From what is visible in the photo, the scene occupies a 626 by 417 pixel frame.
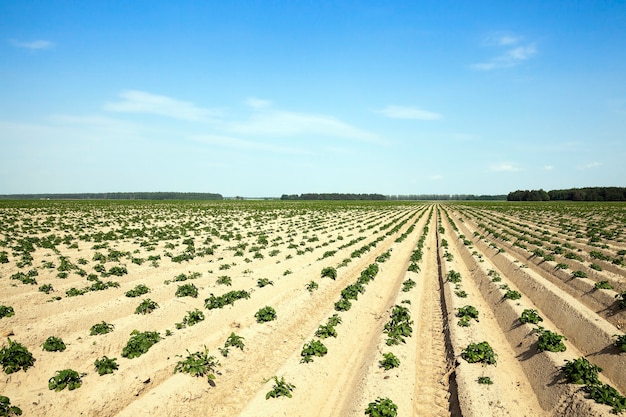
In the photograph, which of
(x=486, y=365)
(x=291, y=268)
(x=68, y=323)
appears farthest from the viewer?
(x=291, y=268)

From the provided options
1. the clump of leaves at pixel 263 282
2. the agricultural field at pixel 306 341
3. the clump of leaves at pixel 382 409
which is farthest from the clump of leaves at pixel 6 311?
the clump of leaves at pixel 382 409

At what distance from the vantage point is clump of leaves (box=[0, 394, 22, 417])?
248 inches

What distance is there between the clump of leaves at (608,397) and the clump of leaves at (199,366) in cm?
817

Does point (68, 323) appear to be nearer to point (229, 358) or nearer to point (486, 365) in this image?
point (229, 358)

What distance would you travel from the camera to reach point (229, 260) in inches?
819

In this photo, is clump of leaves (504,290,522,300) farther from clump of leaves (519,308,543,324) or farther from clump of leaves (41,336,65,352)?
clump of leaves (41,336,65,352)

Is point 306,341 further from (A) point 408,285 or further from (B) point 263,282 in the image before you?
(A) point 408,285

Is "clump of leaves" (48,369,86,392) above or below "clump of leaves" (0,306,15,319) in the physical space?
below

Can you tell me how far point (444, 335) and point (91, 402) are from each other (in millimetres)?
9829

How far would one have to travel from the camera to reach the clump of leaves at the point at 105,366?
7.97 meters

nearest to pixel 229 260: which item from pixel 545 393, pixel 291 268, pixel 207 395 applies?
pixel 291 268

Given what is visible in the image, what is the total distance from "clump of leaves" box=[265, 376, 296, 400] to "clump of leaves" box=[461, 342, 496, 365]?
4680mm

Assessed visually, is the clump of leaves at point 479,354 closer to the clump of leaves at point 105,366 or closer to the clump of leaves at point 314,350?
the clump of leaves at point 314,350

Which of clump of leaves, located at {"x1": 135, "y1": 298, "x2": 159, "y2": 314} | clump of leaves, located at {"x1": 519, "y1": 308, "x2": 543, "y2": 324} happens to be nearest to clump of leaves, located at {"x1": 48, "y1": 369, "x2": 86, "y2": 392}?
clump of leaves, located at {"x1": 135, "y1": 298, "x2": 159, "y2": 314}
